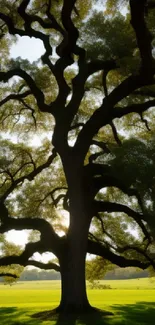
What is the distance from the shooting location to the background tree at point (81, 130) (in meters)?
16.8

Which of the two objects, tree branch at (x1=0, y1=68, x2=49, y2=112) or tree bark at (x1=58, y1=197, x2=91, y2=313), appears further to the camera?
tree branch at (x1=0, y1=68, x2=49, y2=112)

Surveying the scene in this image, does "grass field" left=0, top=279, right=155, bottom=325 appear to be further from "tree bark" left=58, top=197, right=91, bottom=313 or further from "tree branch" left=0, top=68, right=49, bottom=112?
"tree branch" left=0, top=68, right=49, bottom=112

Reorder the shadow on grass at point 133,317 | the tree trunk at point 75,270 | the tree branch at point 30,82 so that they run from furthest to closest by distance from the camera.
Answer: the tree branch at point 30,82 → the tree trunk at point 75,270 → the shadow on grass at point 133,317

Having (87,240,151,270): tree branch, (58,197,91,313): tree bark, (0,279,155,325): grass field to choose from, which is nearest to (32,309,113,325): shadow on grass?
(0,279,155,325): grass field

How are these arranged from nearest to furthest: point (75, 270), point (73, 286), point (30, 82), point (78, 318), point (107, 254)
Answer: point (78, 318), point (73, 286), point (75, 270), point (107, 254), point (30, 82)

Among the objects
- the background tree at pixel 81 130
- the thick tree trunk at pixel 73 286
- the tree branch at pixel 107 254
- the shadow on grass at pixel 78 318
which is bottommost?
the shadow on grass at pixel 78 318

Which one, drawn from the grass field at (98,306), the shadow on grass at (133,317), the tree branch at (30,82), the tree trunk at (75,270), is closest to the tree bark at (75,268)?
the tree trunk at (75,270)

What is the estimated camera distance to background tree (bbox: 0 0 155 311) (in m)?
16.8

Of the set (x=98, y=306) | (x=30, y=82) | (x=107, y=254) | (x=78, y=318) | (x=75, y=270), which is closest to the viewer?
(x=78, y=318)

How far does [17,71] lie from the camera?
1983 cm

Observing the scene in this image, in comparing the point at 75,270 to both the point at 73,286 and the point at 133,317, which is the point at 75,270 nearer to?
the point at 73,286

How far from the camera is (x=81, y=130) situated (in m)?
19.1

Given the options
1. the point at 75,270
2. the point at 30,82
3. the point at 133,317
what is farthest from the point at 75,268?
the point at 30,82

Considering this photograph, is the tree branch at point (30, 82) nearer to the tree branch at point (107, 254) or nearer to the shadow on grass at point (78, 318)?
the tree branch at point (107, 254)
